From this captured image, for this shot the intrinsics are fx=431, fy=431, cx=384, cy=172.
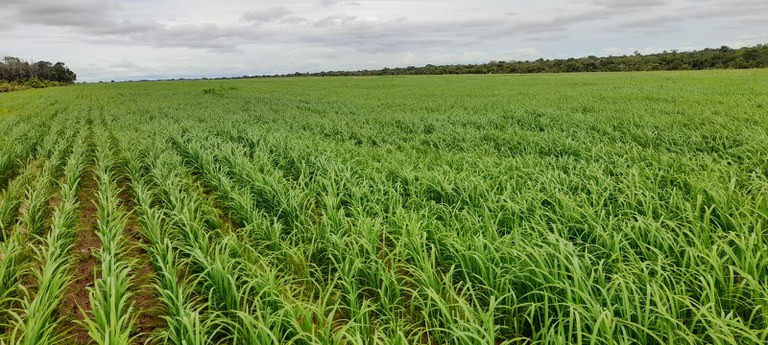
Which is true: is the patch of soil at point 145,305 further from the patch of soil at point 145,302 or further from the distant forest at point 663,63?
the distant forest at point 663,63

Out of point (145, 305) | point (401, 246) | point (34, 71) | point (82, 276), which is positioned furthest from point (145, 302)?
point (34, 71)

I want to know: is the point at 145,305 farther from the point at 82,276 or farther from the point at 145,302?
the point at 82,276

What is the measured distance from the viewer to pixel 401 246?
4316 millimetres

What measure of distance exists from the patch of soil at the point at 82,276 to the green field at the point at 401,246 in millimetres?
29

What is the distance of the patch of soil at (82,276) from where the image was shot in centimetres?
379

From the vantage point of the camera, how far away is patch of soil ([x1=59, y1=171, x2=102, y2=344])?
3791 mm

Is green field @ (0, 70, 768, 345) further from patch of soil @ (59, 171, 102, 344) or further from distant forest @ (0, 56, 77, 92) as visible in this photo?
distant forest @ (0, 56, 77, 92)

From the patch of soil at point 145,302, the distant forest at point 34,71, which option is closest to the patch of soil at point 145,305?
the patch of soil at point 145,302

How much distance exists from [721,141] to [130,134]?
53.1ft

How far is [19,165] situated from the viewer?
10109 millimetres

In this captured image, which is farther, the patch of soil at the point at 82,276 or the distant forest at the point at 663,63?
the distant forest at the point at 663,63

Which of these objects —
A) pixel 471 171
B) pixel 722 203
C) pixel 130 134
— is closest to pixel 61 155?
pixel 130 134

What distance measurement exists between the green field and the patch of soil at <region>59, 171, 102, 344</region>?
0.10 feet

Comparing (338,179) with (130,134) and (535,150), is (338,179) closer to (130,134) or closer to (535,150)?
(535,150)
